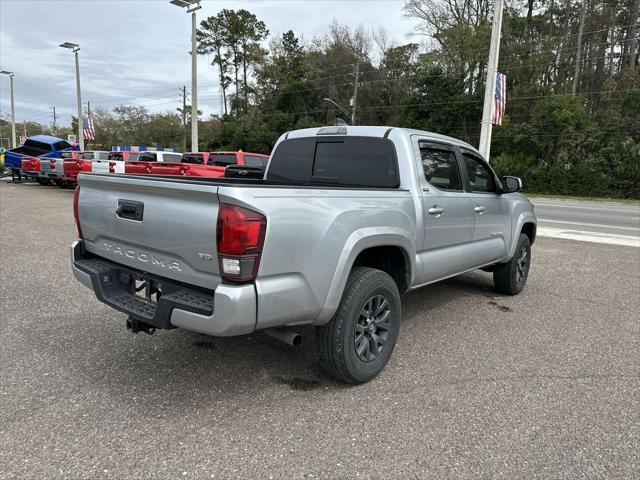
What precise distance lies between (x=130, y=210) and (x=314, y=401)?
1769 mm

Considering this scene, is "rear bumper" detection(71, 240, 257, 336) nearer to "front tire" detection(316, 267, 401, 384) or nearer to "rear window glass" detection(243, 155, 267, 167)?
"front tire" detection(316, 267, 401, 384)

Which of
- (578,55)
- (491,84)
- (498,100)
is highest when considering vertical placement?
(578,55)

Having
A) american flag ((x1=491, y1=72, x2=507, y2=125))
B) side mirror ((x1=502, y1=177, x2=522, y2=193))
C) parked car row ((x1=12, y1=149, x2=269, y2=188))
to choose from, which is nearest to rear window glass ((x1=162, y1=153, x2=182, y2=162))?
parked car row ((x1=12, y1=149, x2=269, y2=188))

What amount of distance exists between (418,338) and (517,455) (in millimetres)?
1753

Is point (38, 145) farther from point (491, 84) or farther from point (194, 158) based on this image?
point (491, 84)

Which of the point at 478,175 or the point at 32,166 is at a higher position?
the point at 478,175

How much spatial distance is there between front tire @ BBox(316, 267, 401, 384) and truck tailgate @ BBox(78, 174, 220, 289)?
94 cm

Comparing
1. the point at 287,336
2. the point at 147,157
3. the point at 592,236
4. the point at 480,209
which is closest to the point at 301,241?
the point at 287,336

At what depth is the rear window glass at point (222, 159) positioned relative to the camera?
15.7 metres

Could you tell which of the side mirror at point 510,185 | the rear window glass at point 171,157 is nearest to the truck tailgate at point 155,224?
the side mirror at point 510,185

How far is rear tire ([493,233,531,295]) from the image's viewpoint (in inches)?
223

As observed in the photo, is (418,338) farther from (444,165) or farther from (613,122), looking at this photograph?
(613,122)

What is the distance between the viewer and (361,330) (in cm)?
337

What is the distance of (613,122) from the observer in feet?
96.3
